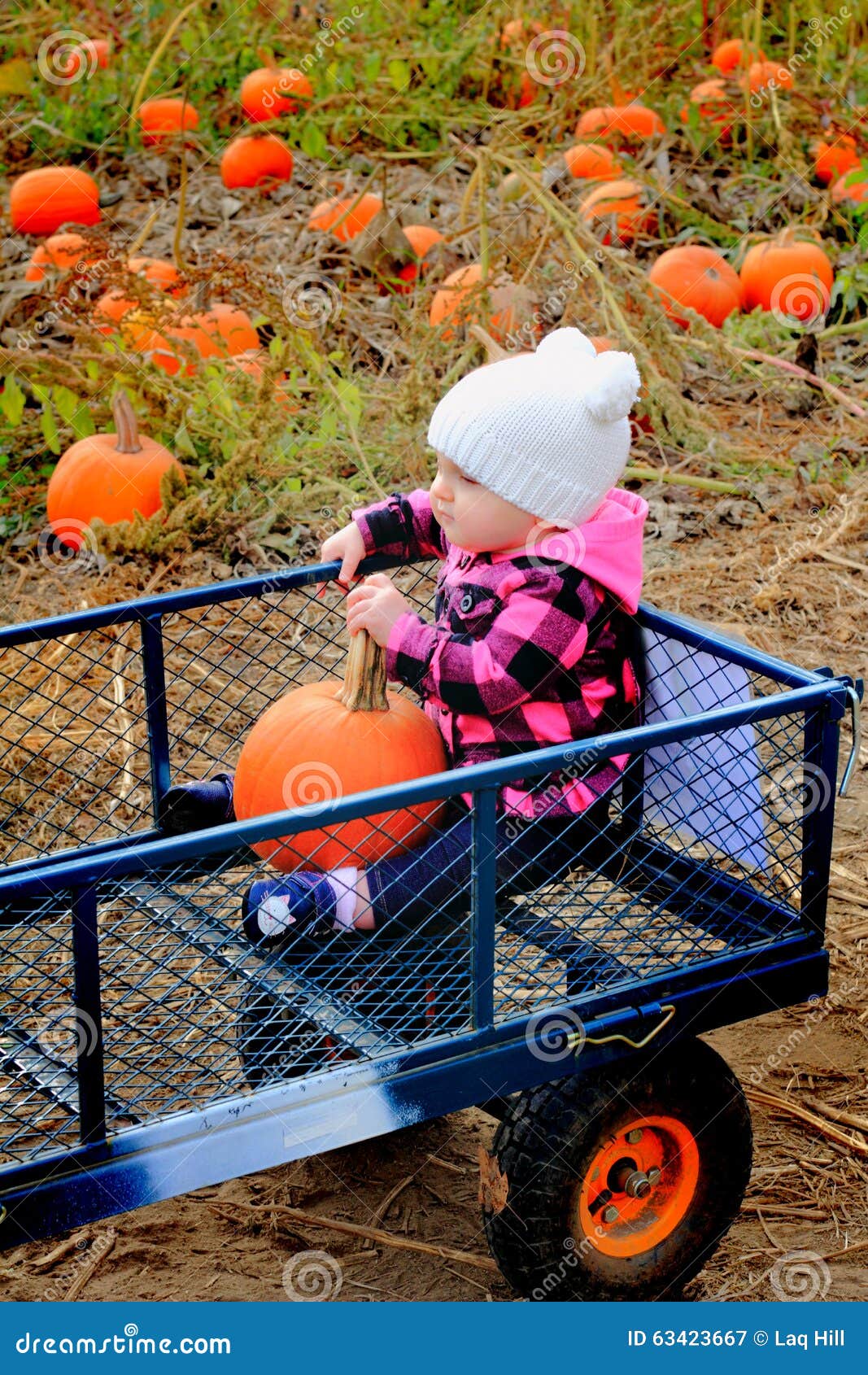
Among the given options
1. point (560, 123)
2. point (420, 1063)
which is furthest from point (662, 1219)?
point (560, 123)

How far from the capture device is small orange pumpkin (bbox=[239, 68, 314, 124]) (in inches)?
267

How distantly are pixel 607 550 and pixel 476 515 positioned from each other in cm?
20

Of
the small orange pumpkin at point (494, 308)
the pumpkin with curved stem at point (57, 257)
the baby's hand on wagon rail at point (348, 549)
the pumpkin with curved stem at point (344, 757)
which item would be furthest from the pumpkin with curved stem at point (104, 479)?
the pumpkin with curved stem at point (344, 757)

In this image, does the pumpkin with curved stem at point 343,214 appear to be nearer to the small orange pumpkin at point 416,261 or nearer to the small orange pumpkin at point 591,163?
the small orange pumpkin at point 416,261

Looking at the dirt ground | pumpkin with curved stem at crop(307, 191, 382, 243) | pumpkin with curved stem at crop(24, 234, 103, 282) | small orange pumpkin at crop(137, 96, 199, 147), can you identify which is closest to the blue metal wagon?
the dirt ground

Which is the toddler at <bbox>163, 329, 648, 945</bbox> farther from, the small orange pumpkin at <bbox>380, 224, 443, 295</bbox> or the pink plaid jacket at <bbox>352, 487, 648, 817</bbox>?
the small orange pumpkin at <bbox>380, 224, 443, 295</bbox>

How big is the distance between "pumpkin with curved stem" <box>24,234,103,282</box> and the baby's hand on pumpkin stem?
2.53m

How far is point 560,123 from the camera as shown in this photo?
21.0ft

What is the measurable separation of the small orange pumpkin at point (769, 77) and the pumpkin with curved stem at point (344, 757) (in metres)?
4.99

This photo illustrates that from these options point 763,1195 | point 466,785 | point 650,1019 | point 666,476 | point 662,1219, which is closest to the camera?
point 466,785

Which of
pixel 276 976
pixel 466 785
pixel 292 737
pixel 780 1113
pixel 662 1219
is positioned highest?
pixel 466 785

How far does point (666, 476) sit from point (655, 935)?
256 cm

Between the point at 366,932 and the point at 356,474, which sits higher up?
the point at 366,932

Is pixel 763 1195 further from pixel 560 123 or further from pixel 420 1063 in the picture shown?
pixel 560 123
